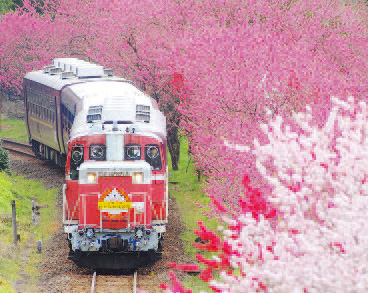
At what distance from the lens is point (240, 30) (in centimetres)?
2822

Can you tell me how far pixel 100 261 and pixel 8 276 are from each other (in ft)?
8.74

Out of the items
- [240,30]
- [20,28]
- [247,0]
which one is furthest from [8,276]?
[20,28]

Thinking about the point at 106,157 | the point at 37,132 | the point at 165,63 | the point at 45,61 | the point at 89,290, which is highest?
the point at 45,61

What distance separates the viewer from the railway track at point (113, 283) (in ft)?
57.3

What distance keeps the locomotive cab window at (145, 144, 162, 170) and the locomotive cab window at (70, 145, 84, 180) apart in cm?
180

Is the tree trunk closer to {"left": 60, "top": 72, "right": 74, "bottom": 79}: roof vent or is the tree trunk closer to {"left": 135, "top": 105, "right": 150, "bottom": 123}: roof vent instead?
{"left": 60, "top": 72, "right": 74, "bottom": 79}: roof vent

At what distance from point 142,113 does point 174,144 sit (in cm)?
1377

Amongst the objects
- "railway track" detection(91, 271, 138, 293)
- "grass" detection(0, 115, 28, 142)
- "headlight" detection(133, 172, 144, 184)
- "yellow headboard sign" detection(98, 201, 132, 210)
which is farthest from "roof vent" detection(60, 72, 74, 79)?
"grass" detection(0, 115, 28, 142)

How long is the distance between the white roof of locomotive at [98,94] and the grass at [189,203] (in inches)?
134

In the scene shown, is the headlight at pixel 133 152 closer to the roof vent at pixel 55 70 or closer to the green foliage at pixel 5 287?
the green foliage at pixel 5 287

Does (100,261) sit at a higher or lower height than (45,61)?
lower

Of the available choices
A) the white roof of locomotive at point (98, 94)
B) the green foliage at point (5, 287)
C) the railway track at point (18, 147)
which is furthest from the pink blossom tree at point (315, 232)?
the railway track at point (18, 147)

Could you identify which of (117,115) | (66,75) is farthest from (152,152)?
(66,75)

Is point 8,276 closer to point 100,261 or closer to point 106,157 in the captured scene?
point 100,261
